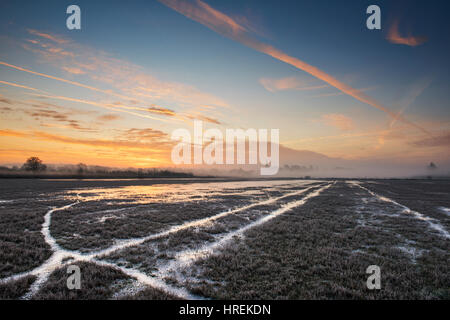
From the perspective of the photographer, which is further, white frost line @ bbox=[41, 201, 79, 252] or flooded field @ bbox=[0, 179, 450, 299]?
white frost line @ bbox=[41, 201, 79, 252]

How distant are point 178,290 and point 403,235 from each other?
14654 millimetres

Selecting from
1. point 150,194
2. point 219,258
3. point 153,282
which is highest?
point 153,282

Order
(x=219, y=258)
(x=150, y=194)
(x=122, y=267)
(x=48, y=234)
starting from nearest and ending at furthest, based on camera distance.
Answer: (x=122, y=267) < (x=219, y=258) < (x=48, y=234) < (x=150, y=194)

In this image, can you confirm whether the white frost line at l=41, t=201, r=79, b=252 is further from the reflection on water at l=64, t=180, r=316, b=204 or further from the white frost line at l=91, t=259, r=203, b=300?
the reflection on water at l=64, t=180, r=316, b=204

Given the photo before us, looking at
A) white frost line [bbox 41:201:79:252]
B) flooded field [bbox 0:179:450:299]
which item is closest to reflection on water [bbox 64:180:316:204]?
white frost line [bbox 41:201:79:252]

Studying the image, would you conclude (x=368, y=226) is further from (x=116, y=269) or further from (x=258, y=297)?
(x=116, y=269)

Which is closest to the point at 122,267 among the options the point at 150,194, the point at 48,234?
the point at 48,234

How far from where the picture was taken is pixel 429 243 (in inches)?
→ 463

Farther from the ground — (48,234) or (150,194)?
(48,234)

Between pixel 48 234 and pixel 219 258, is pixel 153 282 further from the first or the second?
pixel 48 234

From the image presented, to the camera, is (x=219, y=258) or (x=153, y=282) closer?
(x=153, y=282)

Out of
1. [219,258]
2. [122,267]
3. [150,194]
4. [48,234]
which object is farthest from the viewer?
[150,194]
